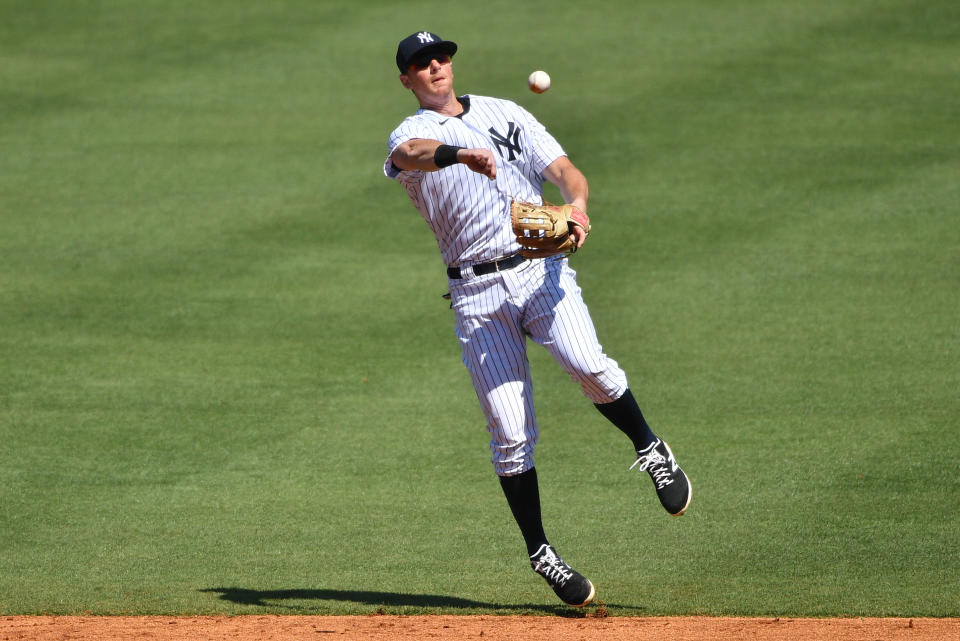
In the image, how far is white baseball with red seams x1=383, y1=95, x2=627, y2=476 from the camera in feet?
17.4

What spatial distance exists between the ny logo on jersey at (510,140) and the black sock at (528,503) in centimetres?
140

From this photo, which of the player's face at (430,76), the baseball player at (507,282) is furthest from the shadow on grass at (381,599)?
the player's face at (430,76)

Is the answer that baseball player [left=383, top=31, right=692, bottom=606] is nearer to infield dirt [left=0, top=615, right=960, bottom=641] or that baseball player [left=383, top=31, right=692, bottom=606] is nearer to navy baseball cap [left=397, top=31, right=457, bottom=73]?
navy baseball cap [left=397, top=31, right=457, bottom=73]

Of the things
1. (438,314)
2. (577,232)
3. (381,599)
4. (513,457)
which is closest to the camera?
(577,232)

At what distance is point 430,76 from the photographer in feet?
17.5

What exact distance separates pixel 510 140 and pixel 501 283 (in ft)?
2.10

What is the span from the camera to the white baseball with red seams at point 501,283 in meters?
5.29

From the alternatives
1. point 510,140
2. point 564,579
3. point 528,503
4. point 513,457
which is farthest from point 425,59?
point 564,579

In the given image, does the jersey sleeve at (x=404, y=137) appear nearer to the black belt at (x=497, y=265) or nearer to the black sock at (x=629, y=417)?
the black belt at (x=497, y=265)

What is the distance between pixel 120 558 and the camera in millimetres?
6543

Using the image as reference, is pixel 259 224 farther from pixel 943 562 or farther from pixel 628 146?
pixel 943 562

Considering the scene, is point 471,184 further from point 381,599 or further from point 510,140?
point 381,599

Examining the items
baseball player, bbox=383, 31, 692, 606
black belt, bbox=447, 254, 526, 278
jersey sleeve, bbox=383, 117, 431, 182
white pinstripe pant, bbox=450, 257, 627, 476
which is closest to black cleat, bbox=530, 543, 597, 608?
baseball player, bbox=383, 31, 692, 606

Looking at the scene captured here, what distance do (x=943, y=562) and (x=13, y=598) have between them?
4.47 meters
